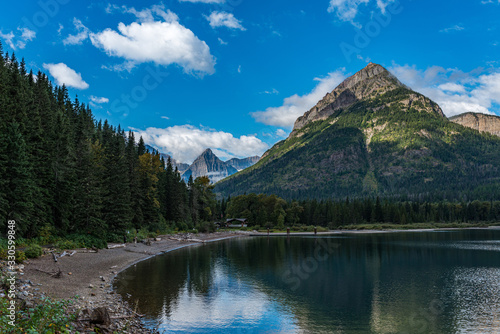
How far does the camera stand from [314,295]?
33906 mm

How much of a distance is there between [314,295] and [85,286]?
929 inches

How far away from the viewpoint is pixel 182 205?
108 meters

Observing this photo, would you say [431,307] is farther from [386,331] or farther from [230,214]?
[230,214]

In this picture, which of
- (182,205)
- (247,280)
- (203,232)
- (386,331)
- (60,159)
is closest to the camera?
(386,331)

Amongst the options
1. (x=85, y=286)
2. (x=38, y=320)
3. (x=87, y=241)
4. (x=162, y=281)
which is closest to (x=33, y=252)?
(x=85, y=286)

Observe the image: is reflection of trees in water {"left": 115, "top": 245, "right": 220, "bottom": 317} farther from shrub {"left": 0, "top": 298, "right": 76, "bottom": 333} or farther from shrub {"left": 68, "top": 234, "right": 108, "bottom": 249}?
shrub {"left": 0, "top": 298, "right": 76, "bottom": 333}

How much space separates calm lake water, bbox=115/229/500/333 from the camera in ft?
81.1

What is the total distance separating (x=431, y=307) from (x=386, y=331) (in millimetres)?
9637

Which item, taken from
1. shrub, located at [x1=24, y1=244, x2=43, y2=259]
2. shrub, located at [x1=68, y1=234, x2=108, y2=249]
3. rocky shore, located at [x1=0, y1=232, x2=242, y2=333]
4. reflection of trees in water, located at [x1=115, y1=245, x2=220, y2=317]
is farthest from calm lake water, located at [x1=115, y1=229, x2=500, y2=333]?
shrub, located at [x1=24, y1=244, x2=43, y2=259]

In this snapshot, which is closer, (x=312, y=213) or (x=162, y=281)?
(x=162, y=281)

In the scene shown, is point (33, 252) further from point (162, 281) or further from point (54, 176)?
point (54, 176)

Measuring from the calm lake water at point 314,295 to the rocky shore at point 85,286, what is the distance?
1751mm

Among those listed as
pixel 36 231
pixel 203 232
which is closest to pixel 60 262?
pixel 36 231

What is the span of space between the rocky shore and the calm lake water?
1751mm
